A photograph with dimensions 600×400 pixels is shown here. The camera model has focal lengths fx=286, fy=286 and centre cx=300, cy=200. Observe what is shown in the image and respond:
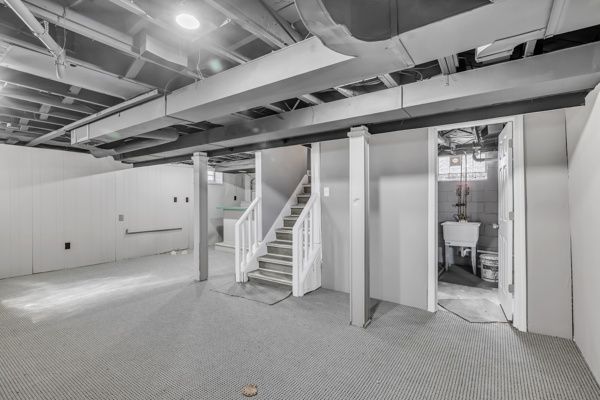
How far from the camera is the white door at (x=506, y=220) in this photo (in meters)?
2.92

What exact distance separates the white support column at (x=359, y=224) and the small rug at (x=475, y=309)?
1159mm

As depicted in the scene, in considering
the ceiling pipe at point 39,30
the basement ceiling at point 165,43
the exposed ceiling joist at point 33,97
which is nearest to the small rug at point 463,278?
the basement ceiling at point 165,43

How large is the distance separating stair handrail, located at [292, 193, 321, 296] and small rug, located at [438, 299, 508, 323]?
1.71 metres

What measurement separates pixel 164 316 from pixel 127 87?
7.98ft

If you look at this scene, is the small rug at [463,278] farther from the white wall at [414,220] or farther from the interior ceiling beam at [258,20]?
the interior ceiling beam at [258,20]

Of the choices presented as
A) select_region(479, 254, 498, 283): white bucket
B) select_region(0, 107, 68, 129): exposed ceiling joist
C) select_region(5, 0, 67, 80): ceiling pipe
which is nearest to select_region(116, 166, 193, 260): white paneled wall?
select_region(0, 107, 68, 129): exposed ceiling joist

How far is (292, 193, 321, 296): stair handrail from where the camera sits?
12.5 feet

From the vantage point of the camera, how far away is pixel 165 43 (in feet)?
6.51

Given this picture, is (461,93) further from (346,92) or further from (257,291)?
(257,291)

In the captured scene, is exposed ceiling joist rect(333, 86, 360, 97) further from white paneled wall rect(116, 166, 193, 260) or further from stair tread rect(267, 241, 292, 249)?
white paneled wall rect(116, 166, 193, 260)

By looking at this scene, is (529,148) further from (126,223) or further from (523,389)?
(126,223)

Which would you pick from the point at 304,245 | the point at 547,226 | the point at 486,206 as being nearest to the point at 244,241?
the point at 304,245

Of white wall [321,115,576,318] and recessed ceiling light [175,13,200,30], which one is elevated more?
recessed ceiling light [175,13,200,30]

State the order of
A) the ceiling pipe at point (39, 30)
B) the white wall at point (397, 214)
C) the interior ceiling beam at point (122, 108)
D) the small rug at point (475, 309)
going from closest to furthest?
1. the ceiling pipe at point (39, 30)
2. the interior ceiling beam at point (122, 108)
3. the small rug at point (475, 309)
4. the white wall at point (397, 214)
